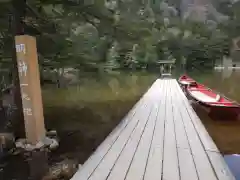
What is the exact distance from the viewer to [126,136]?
6.29ft

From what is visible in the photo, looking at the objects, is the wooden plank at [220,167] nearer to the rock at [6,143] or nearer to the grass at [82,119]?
the grass at [82,119]

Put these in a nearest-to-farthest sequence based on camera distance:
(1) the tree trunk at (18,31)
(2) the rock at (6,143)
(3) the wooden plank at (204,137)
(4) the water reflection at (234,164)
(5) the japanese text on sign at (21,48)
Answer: (4) the water reflection at (234,164) → (3) the wooden plank at (204,137) → (5) the japanese text on sign at (21,48) → (2) the rock at (6,143) → (1) the tree trunk at (18,31)

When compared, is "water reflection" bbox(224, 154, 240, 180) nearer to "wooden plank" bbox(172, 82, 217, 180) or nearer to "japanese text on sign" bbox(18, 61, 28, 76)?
"wooden plank" bbox(172, 82, 217, 180)

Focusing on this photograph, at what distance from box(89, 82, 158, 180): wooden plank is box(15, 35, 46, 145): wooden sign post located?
76cm

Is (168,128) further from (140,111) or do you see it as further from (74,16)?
(74,16)

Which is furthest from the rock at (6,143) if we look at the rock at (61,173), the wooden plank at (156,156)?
the wooden plank at (156,156)

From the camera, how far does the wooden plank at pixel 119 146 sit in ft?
4.26

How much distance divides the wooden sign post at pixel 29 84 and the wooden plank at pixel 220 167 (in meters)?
1.42

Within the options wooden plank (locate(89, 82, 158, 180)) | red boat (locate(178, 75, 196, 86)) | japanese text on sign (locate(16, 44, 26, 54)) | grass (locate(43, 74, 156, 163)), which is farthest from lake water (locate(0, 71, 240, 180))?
red boat (locate(178, 75, 196, 86))

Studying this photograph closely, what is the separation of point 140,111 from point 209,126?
103 cm

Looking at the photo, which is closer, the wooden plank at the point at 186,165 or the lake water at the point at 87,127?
the wooden plank at the point at 186,165

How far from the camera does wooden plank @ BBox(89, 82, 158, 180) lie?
51.1 inches

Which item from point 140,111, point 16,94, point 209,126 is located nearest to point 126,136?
point 140,111

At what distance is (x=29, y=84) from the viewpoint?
203cm
